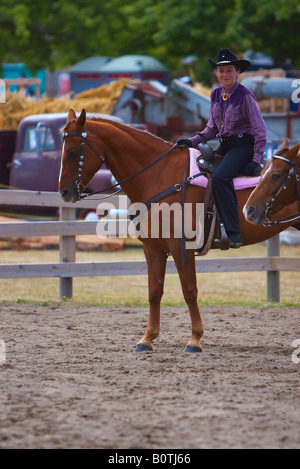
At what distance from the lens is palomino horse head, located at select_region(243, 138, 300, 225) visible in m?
6.55

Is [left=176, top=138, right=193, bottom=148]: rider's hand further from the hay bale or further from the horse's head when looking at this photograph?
the hay bale

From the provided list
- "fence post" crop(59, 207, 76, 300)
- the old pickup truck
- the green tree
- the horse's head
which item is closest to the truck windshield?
the old pickup truck

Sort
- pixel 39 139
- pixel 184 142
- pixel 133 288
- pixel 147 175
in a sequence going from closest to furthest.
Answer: pixel 147 175 < pixel 184 142 < pixel 133 288 < pixel 39 139

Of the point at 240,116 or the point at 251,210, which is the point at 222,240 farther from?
the point at 240,116

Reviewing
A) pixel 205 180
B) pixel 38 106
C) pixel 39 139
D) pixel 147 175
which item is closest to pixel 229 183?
pixel 205 180

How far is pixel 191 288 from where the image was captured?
24.1 ft

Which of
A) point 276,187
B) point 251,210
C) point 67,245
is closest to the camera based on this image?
point 276,187

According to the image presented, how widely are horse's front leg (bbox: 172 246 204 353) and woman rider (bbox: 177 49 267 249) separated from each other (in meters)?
0.35

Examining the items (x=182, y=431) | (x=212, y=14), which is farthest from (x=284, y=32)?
(x=182, y=431)

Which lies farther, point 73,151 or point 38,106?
point 38,106

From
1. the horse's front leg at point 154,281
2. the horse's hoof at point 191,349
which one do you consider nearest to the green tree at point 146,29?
the horse's front leg at point 154,281

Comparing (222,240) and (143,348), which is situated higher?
(222,240)

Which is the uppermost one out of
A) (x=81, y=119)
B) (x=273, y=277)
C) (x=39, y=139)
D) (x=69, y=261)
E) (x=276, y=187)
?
(x=39, y=139)

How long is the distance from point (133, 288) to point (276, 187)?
19.9 ft
